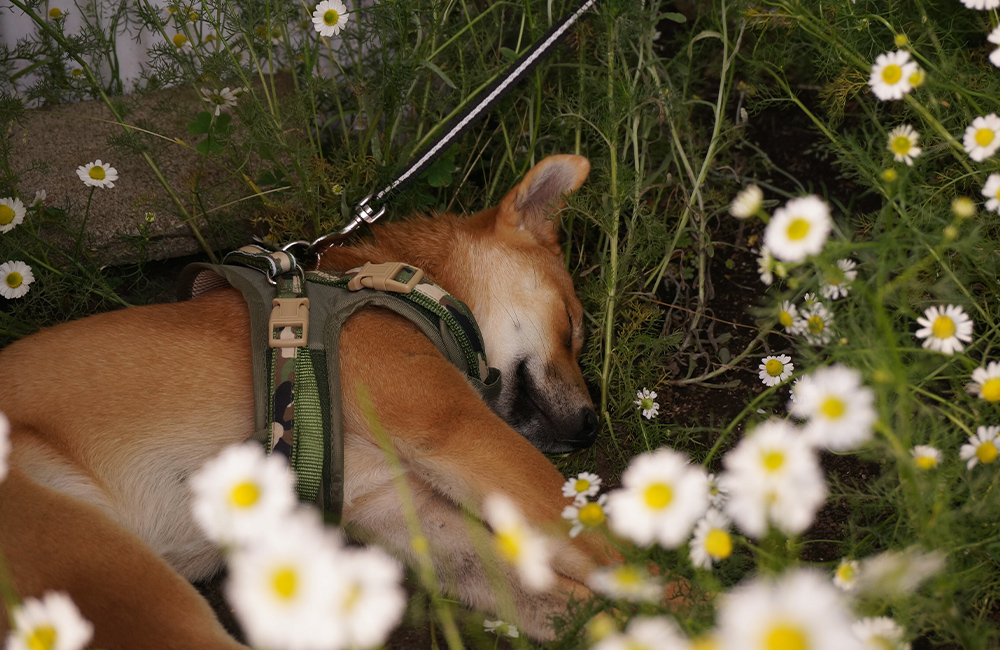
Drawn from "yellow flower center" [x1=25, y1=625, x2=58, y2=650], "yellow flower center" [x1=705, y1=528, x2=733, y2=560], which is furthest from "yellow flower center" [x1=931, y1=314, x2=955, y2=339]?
"yellow flower center" [x1=25, y1=625, x2=58, y2=650]

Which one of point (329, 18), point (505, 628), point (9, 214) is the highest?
point (329, 18)

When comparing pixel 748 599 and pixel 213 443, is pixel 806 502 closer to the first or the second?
pixel 748 599

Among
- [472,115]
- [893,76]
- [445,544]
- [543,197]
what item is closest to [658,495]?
[893,76]

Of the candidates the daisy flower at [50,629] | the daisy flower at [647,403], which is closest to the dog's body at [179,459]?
the daisy flower at [647,403]

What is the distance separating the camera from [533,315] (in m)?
3.23

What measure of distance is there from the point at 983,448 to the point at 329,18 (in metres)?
2.84

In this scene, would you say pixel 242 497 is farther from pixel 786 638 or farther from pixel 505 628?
pixel 505 628

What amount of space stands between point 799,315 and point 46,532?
2345 millimetres

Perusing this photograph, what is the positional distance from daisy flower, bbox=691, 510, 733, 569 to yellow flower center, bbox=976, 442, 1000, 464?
0.68m

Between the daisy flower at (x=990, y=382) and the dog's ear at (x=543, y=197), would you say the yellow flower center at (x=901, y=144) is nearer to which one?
A: the daisy flower at (x=990, y=382)

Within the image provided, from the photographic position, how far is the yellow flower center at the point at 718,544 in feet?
4.20

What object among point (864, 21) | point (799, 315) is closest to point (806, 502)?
point (799, 315)

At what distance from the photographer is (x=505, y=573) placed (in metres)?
2.59

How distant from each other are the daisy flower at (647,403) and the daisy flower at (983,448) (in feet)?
4.37
